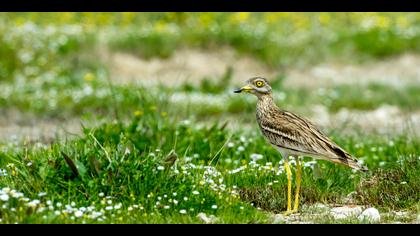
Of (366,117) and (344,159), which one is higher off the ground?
(366,117)

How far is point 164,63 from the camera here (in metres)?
18.6

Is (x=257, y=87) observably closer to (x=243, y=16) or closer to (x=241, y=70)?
(x=241, y=70)

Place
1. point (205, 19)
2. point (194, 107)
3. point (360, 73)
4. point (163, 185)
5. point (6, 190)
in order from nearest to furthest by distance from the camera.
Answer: point (6, 190)
point (163, 185)
point (194, 107)
point (360, 73)
point (205, 19)

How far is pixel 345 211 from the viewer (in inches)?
287

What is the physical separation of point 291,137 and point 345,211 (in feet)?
2.63

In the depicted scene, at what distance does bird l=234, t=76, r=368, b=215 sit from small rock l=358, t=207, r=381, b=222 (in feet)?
1.19

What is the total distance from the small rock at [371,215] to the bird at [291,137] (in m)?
0.36

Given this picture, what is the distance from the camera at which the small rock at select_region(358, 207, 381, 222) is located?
6.91 m

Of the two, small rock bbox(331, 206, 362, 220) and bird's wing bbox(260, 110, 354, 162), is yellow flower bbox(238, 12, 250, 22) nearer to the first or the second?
bird's wing bbox(260, 110, 354, 162)

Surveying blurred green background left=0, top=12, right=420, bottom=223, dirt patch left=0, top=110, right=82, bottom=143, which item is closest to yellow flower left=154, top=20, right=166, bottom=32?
blurred green background left=0, top=12, right=420, bottom=223

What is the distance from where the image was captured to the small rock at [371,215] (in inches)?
272

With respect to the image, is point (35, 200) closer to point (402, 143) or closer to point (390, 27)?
point (402, 143)

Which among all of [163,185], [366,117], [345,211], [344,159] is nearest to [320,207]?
[345,211]
